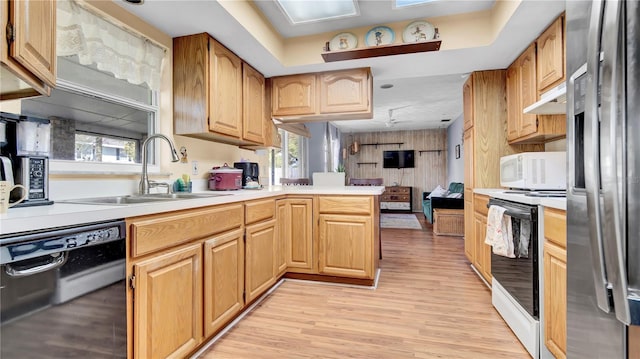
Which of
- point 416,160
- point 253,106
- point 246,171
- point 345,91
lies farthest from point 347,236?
point 416,160

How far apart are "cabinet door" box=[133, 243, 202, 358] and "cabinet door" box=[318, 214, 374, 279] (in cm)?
129

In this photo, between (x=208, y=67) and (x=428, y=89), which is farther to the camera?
(x=428, y=89)

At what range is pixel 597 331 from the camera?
29.2 inches

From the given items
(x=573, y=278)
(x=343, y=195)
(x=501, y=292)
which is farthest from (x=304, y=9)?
(x=501, y=292)

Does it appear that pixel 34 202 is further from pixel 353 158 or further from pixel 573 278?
pixel 353 158

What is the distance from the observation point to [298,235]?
8.85ft

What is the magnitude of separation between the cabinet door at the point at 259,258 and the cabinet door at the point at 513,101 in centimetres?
234

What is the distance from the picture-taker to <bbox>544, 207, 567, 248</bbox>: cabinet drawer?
1.31 meters

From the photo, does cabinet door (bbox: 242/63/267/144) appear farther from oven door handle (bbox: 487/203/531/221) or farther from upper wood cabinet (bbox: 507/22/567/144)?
upper wood cabinet (bbox: 507/22/567/144)

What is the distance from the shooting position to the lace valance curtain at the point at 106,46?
5.07 ft

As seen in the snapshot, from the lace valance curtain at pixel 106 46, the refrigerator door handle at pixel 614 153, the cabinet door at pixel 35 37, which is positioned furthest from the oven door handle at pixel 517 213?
the lace valance curtain at pixel 106 46

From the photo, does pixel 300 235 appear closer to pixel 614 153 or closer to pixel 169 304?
pixel 169 304

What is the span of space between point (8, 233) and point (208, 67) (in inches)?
65.7

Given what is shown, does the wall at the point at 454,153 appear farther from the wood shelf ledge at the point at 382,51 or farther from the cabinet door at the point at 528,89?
the wood shelf ledge at the point at 382,51
